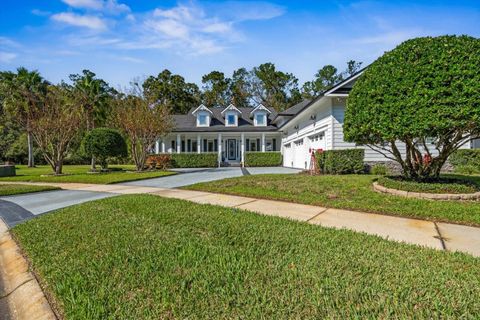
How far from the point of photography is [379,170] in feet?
39.0

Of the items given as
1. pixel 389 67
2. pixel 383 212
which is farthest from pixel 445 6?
pixel 383 212

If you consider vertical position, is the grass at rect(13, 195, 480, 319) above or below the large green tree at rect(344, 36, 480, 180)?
below

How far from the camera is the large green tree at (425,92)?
219 inches

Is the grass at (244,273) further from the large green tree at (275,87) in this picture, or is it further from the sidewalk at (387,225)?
the large green tree at (275,87)

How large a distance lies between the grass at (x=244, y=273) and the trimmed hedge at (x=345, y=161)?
8311 millimetres

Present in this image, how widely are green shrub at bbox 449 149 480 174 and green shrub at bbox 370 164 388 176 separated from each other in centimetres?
367

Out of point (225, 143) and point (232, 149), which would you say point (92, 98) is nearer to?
point (225, 143)

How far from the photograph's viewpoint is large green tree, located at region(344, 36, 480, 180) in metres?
5.57

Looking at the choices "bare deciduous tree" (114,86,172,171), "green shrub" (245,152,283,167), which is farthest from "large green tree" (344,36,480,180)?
"green shrub" (245,152,283,167)

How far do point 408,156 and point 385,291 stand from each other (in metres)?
6.34

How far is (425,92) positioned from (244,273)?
591 centimetres

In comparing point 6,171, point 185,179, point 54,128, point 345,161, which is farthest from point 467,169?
point 6,171

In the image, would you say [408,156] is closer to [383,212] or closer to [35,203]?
[383,212]

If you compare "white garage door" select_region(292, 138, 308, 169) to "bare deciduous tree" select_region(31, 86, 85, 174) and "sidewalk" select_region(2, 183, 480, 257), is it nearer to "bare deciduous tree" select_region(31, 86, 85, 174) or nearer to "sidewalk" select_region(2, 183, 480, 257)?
"sidewalk" select_region(2, 183, 480, 257)
